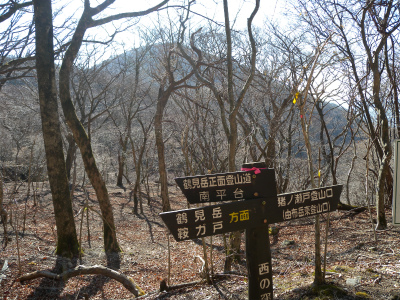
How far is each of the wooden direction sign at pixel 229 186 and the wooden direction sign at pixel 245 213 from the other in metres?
0.10

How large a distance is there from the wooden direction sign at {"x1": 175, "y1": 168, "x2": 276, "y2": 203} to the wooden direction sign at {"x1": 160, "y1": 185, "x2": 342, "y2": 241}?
10 cm

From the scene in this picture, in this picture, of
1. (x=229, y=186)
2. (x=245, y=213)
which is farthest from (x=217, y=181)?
(x=245, y=213)

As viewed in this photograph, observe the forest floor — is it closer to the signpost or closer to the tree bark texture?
the tree bark texture

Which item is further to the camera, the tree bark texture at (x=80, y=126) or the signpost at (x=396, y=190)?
the tree bark texture at (x=80, y=126)

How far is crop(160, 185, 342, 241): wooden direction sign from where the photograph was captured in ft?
8.95

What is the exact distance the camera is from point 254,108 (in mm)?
13977

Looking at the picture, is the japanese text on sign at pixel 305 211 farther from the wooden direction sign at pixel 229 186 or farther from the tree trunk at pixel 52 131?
the tree trunk at pixel 52 131

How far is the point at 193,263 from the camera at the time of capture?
813 cm

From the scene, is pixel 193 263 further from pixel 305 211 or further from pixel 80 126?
pixel 305 211

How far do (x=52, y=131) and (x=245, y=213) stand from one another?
569 centimetres

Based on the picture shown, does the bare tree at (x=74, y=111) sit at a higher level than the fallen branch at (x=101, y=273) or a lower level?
higher

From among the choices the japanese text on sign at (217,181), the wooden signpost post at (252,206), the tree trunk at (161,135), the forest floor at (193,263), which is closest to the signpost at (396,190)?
the wooden signpost post at (252,206)

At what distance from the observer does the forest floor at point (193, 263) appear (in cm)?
407

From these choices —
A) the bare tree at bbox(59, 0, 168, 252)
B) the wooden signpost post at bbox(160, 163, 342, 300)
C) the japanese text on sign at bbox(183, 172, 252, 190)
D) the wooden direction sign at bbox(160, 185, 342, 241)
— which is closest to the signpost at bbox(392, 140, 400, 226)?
the wooden direction sign at bbox(160, 185, 342, 241)
